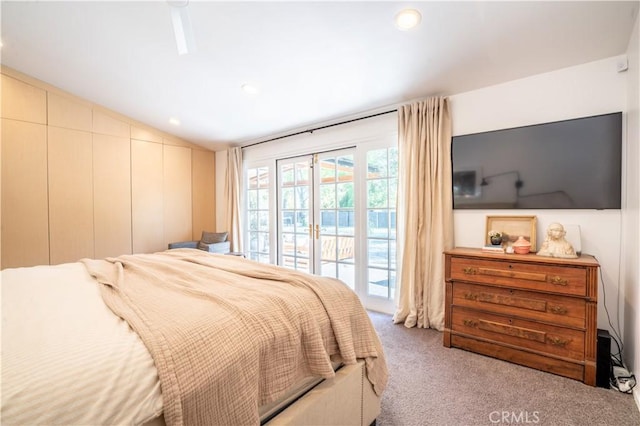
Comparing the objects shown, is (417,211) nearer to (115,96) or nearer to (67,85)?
(115,96)

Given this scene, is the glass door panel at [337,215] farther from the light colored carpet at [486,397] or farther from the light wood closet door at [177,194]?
the light wood closet door at [177,194]

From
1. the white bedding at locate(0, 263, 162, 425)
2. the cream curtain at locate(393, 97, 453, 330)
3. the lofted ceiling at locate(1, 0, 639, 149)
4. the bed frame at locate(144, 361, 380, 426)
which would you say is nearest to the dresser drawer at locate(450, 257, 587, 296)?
the cream curtain at locate(393, 97, 453, 330)

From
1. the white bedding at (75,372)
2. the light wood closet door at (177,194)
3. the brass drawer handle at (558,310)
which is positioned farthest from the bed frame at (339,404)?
the light wood closet door at (177,194)

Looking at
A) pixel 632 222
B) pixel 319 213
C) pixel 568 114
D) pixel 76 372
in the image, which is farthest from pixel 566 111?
pixel 76 372

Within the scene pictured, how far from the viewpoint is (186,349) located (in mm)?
945

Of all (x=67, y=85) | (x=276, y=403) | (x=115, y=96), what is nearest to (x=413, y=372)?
(x=276, y=403)

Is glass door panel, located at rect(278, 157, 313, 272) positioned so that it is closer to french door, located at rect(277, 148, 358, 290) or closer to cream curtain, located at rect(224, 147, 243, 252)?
french door, located at rect(277, 148, 358, 290)

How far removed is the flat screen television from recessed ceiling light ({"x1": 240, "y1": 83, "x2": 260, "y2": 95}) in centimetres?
220

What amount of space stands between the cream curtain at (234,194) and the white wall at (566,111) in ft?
11.6

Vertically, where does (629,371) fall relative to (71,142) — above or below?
below

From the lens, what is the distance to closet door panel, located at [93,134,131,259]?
4.06 meters

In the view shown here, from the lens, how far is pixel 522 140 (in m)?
2.53

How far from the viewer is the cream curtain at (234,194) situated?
4.99m

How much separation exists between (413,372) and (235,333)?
1659mm
